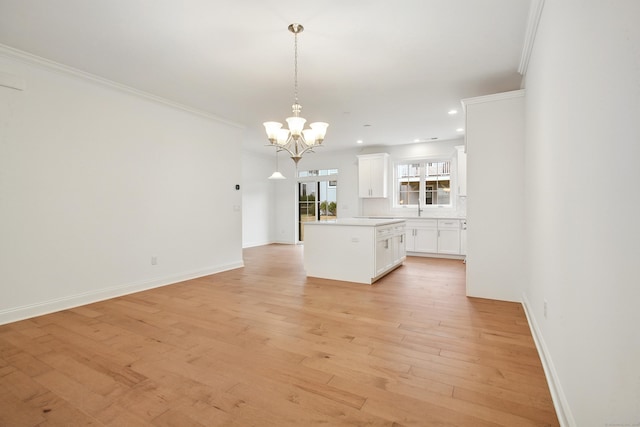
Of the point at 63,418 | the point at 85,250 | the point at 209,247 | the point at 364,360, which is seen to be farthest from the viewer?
the point at 209,247

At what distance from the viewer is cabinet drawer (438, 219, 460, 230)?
6.42 m

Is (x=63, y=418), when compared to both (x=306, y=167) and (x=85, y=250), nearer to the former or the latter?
(x=85, y=250)

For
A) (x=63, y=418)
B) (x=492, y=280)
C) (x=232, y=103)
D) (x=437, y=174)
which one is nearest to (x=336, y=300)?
(x=492, y=280)

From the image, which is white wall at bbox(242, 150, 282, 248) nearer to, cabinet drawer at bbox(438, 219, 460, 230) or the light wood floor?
the light wood floor

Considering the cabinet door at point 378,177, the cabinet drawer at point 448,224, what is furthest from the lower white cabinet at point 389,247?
the cabinet door at point 378,177

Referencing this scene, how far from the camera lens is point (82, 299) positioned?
3484 mm

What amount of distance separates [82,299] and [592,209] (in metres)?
4.61

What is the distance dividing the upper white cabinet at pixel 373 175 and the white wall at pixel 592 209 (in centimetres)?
536

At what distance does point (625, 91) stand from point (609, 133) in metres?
0.17

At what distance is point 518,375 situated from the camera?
1937mm

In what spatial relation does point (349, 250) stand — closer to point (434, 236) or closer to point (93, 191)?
point (434, 236)

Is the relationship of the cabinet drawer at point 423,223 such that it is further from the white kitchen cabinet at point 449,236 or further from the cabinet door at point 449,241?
the cabinet door at point 449,241

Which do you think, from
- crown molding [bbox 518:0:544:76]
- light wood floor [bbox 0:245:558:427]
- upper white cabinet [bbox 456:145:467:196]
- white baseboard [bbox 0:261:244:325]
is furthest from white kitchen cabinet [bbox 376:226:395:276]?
white baseboard [bbox 0:261:244:325]

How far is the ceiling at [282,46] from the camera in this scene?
7.95 ft
